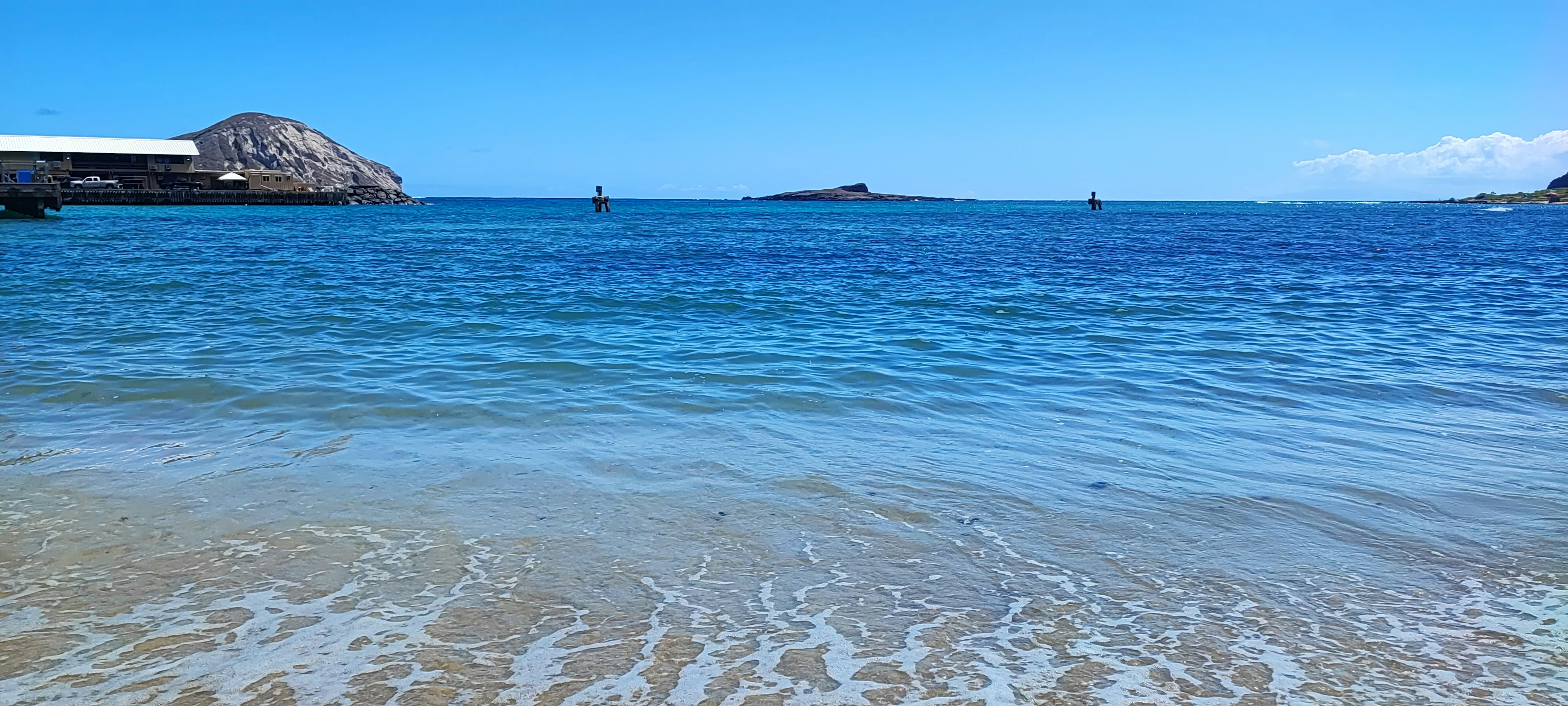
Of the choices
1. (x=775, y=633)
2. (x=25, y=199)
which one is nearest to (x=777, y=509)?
(x=775, y=633)

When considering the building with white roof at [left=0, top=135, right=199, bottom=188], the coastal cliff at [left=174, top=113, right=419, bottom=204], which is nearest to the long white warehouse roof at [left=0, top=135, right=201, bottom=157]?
the building with white roof at [left=0, top=135, right=199, bottom=188]

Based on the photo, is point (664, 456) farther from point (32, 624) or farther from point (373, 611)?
point (32, 624)

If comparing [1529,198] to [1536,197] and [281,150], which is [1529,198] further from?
[281,150]

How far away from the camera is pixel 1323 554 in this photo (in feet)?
15.4

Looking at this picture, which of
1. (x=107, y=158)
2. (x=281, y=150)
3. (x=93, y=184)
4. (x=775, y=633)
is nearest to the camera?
(x=775, y=633)

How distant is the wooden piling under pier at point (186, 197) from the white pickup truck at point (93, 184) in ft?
1.17

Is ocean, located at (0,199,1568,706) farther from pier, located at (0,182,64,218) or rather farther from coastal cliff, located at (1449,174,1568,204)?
Result: coastal cliff, located at (1449,174,1568,204)

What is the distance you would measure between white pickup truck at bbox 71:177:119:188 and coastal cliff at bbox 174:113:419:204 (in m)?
53.4

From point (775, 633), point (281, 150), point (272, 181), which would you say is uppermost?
point (281, 150)

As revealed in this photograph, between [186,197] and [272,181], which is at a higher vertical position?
[272,181]

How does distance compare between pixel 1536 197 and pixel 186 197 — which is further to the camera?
pixel 1536 197

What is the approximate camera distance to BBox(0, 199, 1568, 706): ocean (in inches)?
138

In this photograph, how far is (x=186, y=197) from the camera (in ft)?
265

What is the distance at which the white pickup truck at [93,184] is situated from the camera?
7744cm
